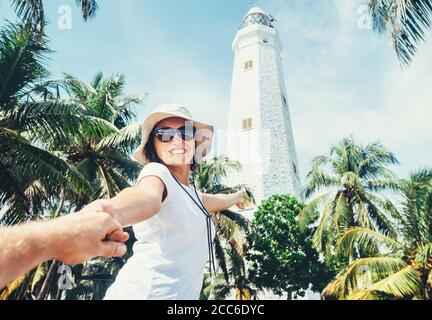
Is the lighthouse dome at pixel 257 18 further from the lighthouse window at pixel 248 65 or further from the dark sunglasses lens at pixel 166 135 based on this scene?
the dark sunglasses lens at pixel 166 135

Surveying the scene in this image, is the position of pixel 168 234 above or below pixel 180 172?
below

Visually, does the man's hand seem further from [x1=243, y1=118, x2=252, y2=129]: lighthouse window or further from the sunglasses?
[x1=243, y1=118, x2=252, y2=129]: lighthouse window

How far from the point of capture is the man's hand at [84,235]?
686mm

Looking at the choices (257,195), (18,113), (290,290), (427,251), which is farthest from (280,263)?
(18,113)

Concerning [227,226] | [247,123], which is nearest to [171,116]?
[227,226]

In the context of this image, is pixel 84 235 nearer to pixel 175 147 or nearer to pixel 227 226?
pixel 175 147

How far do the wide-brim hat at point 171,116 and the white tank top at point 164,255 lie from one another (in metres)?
0.36

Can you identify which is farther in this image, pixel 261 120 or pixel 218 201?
pixel 261 120

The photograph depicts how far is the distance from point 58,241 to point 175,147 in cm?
100

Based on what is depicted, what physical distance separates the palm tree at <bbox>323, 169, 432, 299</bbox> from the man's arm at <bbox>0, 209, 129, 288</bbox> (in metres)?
7.77

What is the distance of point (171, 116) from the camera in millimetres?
1677

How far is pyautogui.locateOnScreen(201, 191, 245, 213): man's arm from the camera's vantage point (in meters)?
1.87
